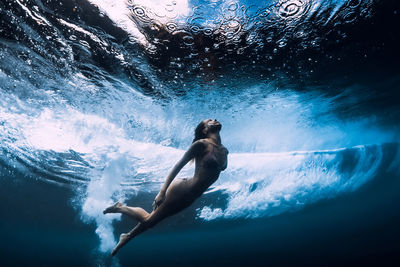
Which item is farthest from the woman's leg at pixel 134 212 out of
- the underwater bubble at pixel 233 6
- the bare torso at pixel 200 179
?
the underwater bubble at pixel 233 6

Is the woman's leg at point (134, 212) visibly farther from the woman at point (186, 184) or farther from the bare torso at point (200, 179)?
the bare torso at point (200, 179)

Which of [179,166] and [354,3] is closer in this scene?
[179,166]

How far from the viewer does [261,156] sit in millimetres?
15477

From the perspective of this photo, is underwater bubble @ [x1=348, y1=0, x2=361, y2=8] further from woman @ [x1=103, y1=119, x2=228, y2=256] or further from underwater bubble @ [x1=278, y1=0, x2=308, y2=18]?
woman @ [x1=103, y1=119, x2=228, y2=256]

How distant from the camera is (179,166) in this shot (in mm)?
3883

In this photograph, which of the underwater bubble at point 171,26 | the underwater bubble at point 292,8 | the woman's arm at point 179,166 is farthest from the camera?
the underwater bubble at point 171,26

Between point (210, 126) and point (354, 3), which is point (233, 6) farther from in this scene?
point (354, 3)

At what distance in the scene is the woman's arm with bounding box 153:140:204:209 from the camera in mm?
3768

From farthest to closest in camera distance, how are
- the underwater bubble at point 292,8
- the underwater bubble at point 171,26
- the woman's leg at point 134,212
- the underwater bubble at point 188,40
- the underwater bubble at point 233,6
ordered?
the underwater bubble at point 188,40 → the underwater bubble at point 171,26 → the underwater bubble at point 292,8 → the underwater bubble at point 233,6 → the woman's leg at point 134,212

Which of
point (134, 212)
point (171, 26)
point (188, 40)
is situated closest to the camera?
point (134, 212)

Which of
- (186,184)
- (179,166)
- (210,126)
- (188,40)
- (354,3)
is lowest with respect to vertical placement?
(186,184)

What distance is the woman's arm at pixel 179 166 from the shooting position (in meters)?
3.77

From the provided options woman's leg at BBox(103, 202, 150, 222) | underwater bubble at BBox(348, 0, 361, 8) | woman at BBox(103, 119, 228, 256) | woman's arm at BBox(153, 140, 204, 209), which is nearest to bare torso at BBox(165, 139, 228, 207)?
woman at BBox(103, 119, 228, 256)

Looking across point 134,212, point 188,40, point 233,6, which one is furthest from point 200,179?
point 233,6
